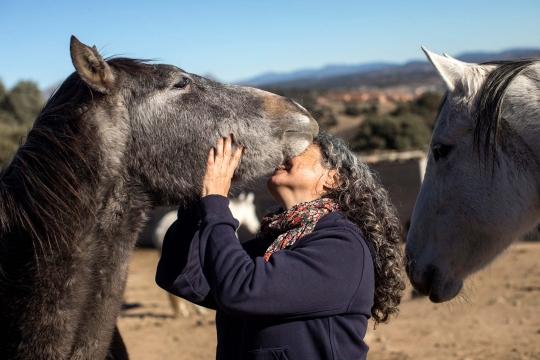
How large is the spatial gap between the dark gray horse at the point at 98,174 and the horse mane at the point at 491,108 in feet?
2.52

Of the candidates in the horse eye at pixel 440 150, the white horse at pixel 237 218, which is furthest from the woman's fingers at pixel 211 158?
the white horse at pixel 237 218

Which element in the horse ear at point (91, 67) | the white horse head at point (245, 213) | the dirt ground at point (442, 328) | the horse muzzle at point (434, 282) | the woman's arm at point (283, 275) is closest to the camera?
the woman's arm at point (283, 275)

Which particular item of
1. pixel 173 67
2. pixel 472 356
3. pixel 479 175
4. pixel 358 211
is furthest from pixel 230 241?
pixel 472 356

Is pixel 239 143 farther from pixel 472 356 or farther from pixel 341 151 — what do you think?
pixel 472 356

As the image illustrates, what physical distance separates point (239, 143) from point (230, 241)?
546mm

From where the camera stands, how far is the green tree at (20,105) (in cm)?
2810

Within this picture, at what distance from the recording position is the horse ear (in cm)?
194

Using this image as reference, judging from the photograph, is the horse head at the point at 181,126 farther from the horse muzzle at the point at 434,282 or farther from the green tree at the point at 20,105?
the green tree at the point at 20,105

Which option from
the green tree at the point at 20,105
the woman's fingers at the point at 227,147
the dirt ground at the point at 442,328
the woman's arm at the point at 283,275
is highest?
the woman's fingers at the point at 227,147

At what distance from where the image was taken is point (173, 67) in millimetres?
2336

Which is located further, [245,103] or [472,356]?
[472,356]

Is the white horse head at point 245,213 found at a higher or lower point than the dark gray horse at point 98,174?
lower

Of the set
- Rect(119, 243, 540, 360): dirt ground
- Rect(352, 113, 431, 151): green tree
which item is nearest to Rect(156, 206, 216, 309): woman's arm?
Rect(119, 243, 540, 360): dirt ground

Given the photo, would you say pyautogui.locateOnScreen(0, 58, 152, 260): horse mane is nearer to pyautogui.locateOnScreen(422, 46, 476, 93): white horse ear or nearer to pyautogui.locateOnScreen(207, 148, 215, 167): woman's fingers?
pyautogui.locateOnScreen(207, 148, 215, 167): woman's fingers
